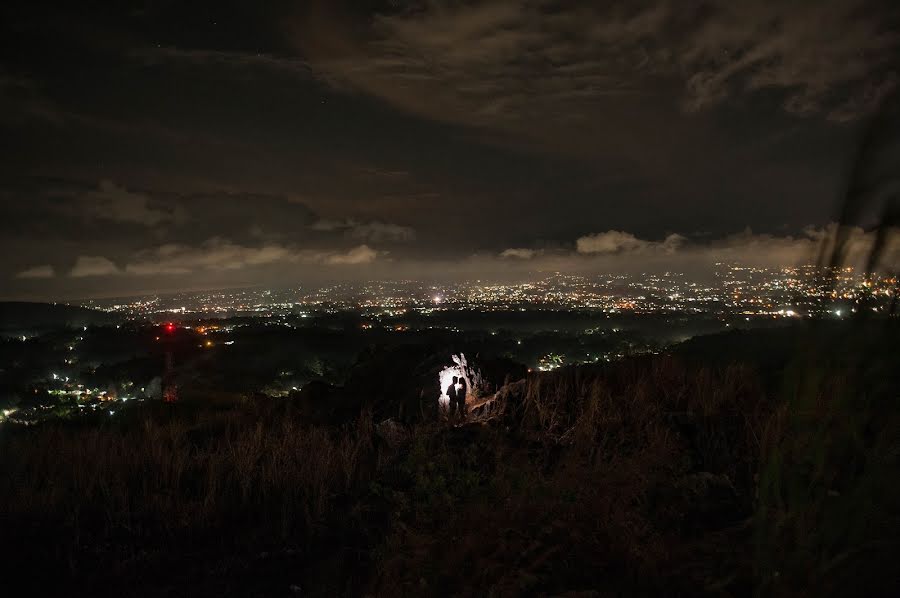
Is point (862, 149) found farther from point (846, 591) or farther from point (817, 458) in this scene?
point (846, 591)

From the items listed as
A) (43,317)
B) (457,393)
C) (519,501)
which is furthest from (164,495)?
(43,317)

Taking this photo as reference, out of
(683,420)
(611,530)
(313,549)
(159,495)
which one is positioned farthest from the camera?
(683,420)

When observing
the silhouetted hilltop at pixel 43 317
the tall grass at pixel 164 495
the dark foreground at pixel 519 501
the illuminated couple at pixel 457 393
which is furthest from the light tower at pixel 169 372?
the silhouetted hilltop at pixel 43 317

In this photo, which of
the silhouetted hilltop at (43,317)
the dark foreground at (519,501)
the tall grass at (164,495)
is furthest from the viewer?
the silhouetted hilltop at (43,317)

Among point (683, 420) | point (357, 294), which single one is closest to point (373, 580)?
point (683, 420)

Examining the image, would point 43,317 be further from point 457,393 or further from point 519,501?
point 519,501

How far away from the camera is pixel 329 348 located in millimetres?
35844

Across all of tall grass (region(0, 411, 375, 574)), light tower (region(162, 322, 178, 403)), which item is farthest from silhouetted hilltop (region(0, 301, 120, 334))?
tall grass (region(0, 411, 375, 574))

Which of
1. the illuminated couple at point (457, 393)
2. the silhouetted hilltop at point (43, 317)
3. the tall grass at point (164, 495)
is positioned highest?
the illuminated couple at point (457, 393)

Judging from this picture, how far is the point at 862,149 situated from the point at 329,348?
35771 millimetres

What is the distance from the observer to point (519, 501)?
294cm

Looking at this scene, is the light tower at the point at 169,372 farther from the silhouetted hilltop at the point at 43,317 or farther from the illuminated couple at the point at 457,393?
the silhouetted hilltop at the point at 43,317

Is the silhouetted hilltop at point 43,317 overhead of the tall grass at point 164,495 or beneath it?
beneath

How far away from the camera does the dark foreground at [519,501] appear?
6.74ft
